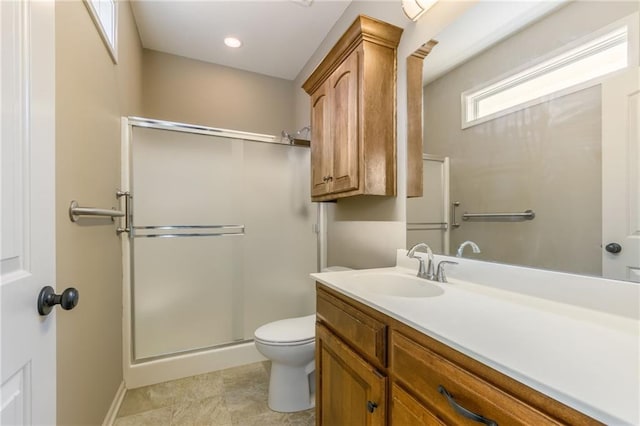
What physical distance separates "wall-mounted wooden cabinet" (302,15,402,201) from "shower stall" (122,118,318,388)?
3.05ft

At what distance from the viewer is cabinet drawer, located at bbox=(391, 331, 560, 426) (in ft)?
1.80

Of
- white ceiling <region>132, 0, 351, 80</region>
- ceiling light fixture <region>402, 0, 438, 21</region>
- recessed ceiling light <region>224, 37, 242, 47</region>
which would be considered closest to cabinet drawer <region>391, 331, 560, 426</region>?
ceiling light fixture <region>402, 0, 438, 21</region>

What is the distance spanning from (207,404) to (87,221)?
131 centimetres

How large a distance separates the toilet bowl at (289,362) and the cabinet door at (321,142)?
0.91 meters

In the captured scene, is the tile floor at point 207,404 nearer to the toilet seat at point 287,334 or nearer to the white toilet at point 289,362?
the white toilet at point 289,362

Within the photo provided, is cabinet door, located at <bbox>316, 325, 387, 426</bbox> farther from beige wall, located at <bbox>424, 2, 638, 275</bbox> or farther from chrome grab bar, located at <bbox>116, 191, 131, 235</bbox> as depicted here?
chrome grab bar, located at <bbox>116, 191, 131, 235</bbox>

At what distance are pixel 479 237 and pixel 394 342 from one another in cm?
63

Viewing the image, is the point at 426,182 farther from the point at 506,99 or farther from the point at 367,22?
the point at 367,22

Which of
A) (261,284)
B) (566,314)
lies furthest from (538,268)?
(261,284)

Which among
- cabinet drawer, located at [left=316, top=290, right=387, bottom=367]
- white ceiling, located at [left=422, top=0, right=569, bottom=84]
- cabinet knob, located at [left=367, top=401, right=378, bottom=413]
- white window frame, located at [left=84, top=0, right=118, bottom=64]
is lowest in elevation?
cabinet knob, located at [left=367, top=401, right=378, bottom=413]

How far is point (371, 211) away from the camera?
6.08ft

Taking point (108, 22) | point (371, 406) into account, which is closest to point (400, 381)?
point (371, 406)

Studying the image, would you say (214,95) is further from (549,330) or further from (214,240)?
(549,330)

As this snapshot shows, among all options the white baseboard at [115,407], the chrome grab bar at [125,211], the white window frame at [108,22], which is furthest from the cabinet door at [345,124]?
the white baseboard at [115,407]
